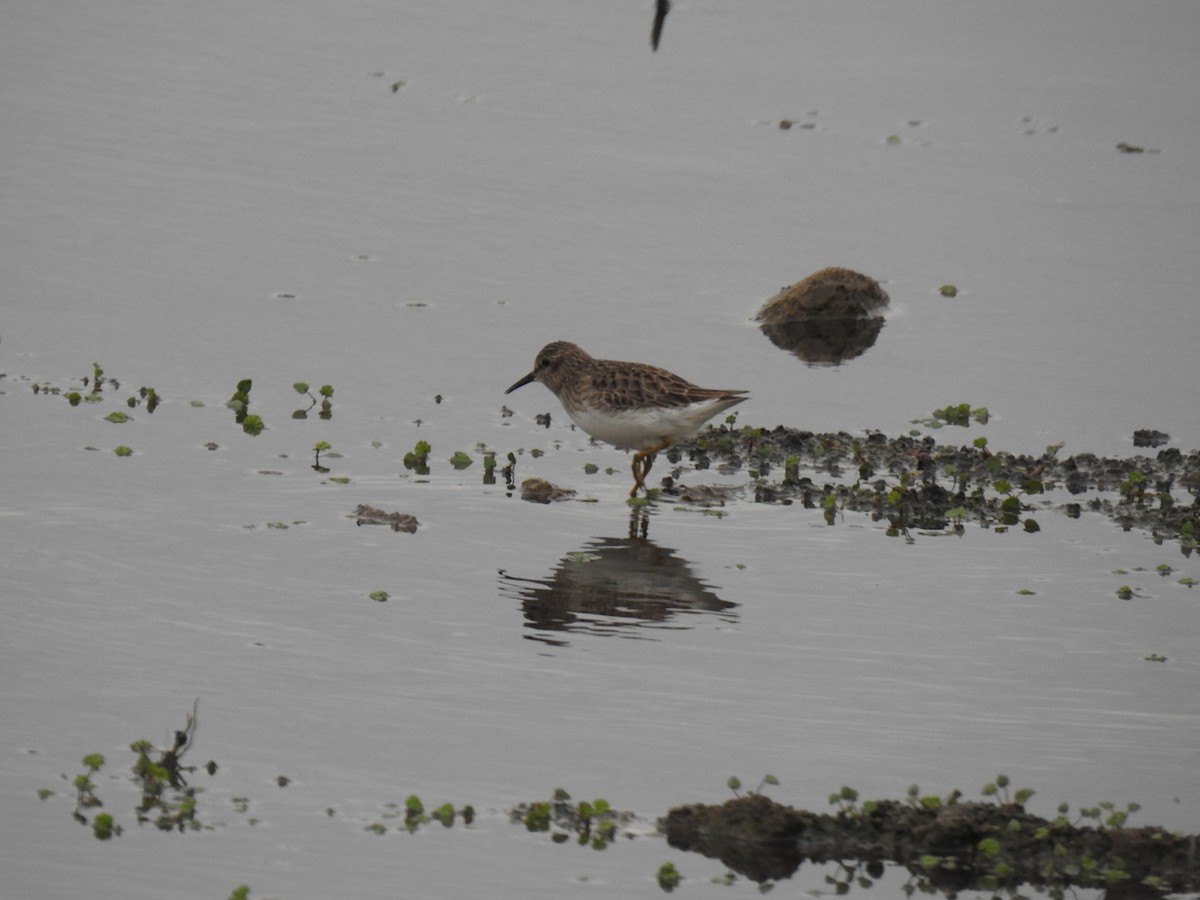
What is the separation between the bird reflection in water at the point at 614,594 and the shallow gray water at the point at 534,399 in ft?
0.17

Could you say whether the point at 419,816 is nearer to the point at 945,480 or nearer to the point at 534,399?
the point at 945,480

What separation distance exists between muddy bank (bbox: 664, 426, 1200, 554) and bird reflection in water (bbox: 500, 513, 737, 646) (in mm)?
1389

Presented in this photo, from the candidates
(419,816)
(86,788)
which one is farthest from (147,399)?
(419,816)

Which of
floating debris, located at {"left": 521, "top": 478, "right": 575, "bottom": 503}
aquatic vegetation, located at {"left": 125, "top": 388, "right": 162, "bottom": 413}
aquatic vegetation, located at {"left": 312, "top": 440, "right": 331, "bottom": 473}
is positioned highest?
aquatic vegetation, located at {"left": 125, "top": 388, "right": 162, "bottom": 413}

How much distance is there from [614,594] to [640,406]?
7.93 ft

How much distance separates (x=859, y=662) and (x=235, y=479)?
4.99 metres

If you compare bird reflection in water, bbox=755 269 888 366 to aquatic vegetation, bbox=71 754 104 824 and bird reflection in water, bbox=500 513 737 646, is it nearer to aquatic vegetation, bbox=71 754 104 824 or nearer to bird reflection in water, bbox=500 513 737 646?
bird reflection in water, bbox=500 513 737 646

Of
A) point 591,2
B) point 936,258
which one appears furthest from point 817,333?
point 591,2

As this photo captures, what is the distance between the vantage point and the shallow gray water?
9531mm

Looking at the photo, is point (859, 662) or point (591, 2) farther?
point (591, 2)

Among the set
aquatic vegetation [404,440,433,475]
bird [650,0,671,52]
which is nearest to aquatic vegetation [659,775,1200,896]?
bird [650,0,671,52]

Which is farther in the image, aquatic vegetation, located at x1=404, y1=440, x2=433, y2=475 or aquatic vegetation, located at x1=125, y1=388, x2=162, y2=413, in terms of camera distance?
aquatic vegetation, located at x1=125, y1=388, x2=162, y2=413

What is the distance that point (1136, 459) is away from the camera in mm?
14727

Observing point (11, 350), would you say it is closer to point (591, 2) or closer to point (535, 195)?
point (535, 195)
